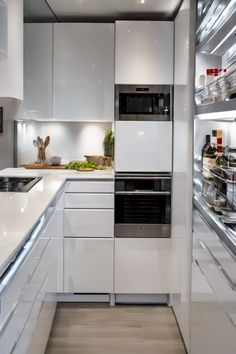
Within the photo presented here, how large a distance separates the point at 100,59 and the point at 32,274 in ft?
7.77

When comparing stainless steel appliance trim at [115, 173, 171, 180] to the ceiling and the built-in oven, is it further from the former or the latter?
the ceiling

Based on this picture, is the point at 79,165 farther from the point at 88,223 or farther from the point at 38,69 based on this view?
the point at 38,69

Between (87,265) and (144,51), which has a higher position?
(144,51)

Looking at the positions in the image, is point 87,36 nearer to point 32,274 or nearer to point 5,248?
point 32,274

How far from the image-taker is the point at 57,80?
156 inches

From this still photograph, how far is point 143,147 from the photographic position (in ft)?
12.2

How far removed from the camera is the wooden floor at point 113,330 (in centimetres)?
301

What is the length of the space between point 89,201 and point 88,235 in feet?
0.89

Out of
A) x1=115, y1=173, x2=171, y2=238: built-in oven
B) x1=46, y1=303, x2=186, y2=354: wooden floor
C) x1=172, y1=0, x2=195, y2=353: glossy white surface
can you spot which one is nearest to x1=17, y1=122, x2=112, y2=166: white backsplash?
x1=115, y1=173, x2=171, y2=238: built-in oven

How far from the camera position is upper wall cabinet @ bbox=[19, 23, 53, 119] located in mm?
3934

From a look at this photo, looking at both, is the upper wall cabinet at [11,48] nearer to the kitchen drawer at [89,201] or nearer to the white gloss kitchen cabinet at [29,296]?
the white gloss kitchen cabinet at [29,296]

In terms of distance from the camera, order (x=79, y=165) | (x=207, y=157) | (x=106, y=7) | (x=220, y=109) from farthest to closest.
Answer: (x=79, y=165), (x=106, y=7), (x=207, y=157), (x=220, y=109)

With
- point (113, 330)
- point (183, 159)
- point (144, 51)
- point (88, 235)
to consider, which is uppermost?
point (144, 51)

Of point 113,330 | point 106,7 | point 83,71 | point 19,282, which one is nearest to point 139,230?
point 113,330
